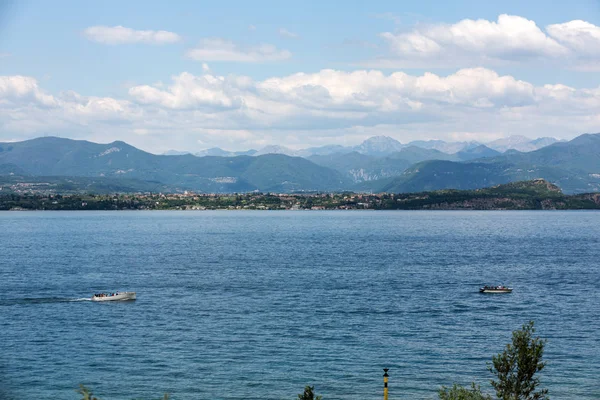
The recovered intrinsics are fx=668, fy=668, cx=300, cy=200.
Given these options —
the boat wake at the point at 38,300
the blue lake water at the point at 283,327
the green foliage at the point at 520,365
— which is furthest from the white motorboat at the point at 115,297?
the green foliage at the point at 520,365

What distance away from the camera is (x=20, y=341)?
76.7m

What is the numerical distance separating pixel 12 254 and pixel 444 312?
127m

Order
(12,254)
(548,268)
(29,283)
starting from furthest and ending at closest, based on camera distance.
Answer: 1. (12,254)
2. (548,268)
3. (29,283)

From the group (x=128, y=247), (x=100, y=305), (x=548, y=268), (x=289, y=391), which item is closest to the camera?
(x=289, y=391)

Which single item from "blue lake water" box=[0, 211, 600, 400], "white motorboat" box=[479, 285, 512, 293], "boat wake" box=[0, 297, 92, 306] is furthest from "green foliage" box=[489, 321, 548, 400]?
"boat wake" box=[0, 297, 92, 306]

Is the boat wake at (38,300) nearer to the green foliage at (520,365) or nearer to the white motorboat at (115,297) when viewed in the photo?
the white motorboat at (115,297)

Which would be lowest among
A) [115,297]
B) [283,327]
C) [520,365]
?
[283,327]

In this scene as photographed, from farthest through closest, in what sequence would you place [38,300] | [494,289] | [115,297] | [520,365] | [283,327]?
[494,289]
[38,300]
[115,297]
[283,327]
[520,365]

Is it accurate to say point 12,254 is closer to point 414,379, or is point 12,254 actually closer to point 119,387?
point 119,387

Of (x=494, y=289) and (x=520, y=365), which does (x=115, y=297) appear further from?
(x=520, y=365)

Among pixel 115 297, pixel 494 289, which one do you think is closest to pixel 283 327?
pixel 115 297

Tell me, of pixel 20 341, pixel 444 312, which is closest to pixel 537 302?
pixel 444 312

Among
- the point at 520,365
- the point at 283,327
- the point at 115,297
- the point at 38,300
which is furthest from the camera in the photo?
the point at 38,300

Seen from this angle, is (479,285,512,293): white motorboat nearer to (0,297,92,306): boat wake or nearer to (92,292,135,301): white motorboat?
(92,292,135,301): white motorboat
